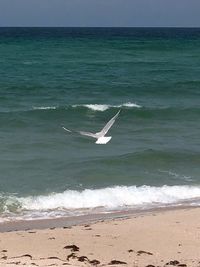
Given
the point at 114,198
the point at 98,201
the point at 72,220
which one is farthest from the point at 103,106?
the point at 72,220

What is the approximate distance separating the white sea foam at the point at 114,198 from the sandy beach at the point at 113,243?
204 cm

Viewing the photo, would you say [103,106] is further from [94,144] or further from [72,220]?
[72,220]

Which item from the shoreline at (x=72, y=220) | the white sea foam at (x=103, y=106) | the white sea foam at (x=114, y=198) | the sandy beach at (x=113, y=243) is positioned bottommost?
the white sea foam at (x=103, y=106)

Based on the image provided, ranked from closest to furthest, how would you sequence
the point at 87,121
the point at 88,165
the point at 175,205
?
the point at 175,205
the point at 88,165
the point at 87,121

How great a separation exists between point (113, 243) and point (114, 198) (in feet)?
14.7

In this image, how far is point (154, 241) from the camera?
42.4ft

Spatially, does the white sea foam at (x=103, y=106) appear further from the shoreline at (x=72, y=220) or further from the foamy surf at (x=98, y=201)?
the shoreline at (x=72, y=220)

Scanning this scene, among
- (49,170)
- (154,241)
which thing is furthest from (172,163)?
(154,241)

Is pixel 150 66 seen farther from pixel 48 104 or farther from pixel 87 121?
pixel 87 121

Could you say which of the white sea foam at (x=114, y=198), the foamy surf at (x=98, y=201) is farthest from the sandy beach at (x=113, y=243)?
the white sea foam at (x=114, y=198)

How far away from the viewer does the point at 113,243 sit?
12750 mm

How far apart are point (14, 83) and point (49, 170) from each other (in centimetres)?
1999

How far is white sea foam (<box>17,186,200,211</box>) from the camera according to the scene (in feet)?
54.6

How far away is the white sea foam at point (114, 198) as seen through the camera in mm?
16641
